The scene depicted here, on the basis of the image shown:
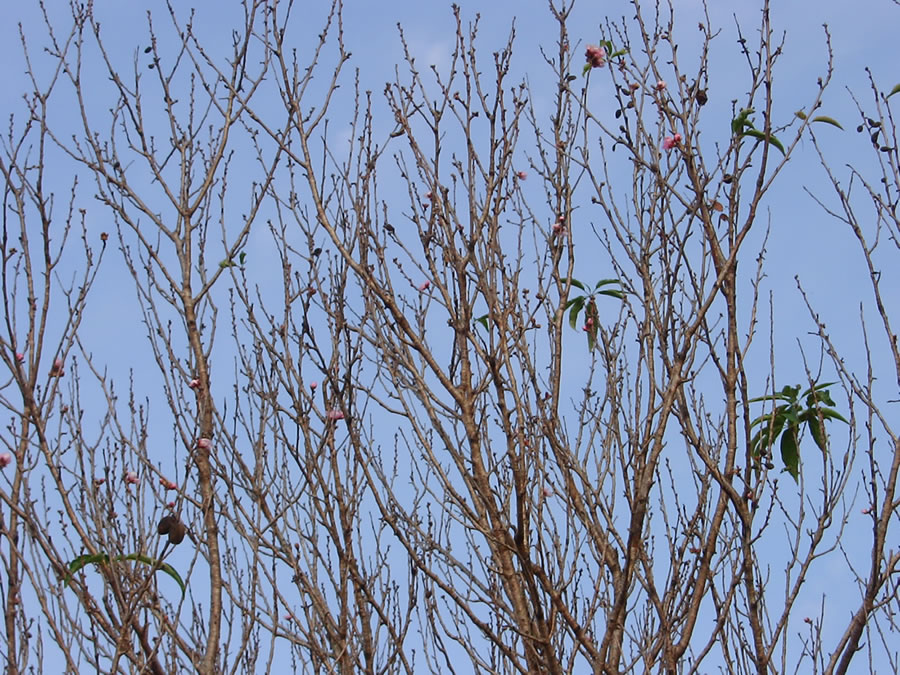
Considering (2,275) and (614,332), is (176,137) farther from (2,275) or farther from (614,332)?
(614,332)

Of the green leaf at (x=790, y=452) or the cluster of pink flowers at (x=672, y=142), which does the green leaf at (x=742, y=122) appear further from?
the green leaf at (x=790, y=452)

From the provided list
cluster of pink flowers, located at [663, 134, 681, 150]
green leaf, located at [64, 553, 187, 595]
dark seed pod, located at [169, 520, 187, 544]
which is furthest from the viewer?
cluster of pink flowers, located at [663, 134, 681, 150]

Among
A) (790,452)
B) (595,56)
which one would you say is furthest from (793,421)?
(595,56)

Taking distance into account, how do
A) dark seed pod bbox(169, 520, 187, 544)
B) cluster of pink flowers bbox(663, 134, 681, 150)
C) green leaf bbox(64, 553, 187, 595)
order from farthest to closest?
cluster of pink flowers bbox(663, 134, 681, 150)
dark seed pod bbox(169, 520, 187, 544)
green leaf bbox(64, 553, 187, 595)

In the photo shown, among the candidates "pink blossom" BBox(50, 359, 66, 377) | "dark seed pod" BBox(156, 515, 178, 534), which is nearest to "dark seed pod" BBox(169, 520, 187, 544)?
"dark seed pod" BBox(156, 515, 178, 534)

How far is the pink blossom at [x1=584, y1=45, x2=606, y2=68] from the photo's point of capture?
12.8 ft

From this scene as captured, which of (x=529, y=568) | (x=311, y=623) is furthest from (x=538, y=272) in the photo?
(x=311, y=623)

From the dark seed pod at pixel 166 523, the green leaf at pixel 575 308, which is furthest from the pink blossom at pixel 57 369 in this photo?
the green leaf at pixel 575 308

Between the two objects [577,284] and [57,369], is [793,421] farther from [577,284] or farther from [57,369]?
[57,369]

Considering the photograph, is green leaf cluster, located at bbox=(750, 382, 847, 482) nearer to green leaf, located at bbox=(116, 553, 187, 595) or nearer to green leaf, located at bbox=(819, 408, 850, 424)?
green leaf, located at bbox=(819, 408, 850, 424)

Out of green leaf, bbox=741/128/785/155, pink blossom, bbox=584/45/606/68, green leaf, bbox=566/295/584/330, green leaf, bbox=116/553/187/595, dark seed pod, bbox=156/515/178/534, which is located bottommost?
green leaf, bbox=116/553/187/595

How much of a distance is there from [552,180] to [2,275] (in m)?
1.89

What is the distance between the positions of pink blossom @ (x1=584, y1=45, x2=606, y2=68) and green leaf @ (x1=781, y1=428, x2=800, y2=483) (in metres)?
1.46

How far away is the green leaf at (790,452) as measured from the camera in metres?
3.48
